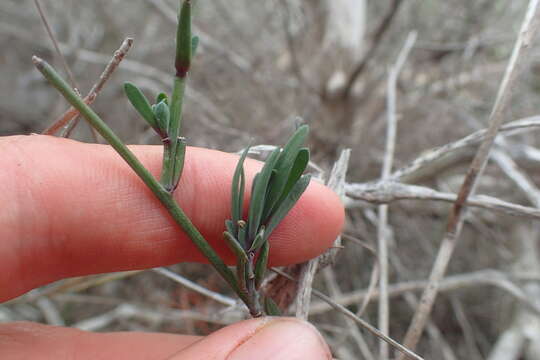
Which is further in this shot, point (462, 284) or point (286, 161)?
point (462, 284)

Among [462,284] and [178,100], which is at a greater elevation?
[178,100]

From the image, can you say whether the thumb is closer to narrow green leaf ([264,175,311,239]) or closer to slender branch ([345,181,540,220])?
narrow green leaf ([264,175,311,239])

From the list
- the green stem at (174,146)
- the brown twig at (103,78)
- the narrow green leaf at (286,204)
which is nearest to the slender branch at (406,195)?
the narrow green leaf at (286,204)

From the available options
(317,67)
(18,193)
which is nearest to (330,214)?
(18,193)

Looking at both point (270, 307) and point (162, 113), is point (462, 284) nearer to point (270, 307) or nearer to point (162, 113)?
point (270, 307)

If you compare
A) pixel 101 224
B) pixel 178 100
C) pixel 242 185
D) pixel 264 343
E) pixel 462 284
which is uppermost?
pixel 178 100

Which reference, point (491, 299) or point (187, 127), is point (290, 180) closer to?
point (187, 127)

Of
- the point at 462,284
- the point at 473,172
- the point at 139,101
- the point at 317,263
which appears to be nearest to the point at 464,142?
the point at 473,172
